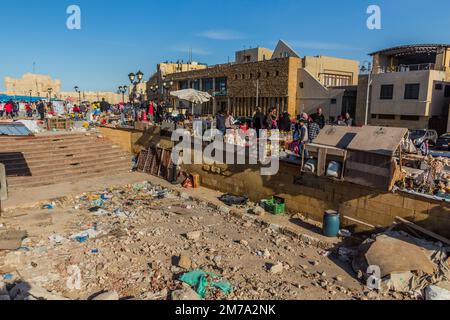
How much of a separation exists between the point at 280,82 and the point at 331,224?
25395 mm

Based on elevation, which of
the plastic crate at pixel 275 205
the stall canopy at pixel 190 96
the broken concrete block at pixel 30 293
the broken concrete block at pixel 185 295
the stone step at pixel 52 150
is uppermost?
the stall canopy at pixel 190 96

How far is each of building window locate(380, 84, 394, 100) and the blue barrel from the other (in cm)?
2189

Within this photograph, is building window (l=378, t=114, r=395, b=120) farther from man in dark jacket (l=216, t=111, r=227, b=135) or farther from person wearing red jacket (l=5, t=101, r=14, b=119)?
person wearing red jacket (l=5, t=101, r=14, b=119)

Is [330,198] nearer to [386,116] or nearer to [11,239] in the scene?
[11,239]

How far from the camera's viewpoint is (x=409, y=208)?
26.4 ft

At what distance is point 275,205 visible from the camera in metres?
11.0

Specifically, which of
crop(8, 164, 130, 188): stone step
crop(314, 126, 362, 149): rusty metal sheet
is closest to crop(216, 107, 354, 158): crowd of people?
crop(314, 126, 362, 149): rusty metal sheet

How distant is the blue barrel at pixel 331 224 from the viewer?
9.17 m

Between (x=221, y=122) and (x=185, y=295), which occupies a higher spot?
(x=221, y=122)

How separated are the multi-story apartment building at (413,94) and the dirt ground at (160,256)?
21346 mm

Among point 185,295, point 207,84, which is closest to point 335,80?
point 207,84

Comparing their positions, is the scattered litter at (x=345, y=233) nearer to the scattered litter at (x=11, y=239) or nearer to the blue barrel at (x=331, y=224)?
the blue barrel at (x=331, y=224)

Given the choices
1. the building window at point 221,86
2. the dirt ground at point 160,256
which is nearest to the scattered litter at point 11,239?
the dirt ground at point 160,256
